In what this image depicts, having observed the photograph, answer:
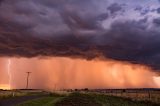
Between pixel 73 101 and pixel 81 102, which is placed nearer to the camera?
pixel 81 102

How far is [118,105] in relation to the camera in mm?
45344

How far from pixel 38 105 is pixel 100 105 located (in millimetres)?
9438

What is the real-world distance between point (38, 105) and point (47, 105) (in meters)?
1.22

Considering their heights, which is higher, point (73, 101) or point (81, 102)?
point (73, 101)

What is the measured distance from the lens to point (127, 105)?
4616 cm

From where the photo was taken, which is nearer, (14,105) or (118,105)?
(14,105)

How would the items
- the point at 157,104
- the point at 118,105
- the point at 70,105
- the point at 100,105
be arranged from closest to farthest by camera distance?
the point at 70,105, the point at 100,105, the point at 118,105, the point at 157,104

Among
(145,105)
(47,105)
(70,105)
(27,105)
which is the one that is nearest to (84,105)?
(70,105)

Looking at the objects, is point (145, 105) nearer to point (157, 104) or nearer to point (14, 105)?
point (157, 104)

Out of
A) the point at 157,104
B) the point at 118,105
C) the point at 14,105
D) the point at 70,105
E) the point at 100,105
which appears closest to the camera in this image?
the point at 14,105

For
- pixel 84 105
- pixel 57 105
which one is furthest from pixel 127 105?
pixel 57 105

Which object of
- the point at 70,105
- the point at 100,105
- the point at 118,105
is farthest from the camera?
the point at 118,105

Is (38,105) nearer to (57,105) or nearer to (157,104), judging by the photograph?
(57,105)

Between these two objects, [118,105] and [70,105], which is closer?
[70,105]
